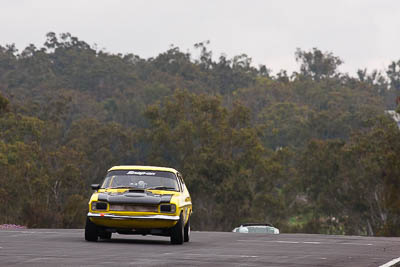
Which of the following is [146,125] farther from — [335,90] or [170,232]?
[170,232]

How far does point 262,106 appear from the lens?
454 feet

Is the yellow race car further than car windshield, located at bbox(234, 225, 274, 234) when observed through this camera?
No

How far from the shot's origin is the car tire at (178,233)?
726 inches

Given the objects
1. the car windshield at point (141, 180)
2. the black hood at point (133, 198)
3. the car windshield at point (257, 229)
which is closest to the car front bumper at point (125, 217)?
the black hood at point (133, 198)

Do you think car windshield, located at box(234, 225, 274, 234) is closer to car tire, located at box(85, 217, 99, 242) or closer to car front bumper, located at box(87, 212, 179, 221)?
car tire, located at box(85, 217, 99, 242)

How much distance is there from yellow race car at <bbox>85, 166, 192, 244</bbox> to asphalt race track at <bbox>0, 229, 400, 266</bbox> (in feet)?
0.98

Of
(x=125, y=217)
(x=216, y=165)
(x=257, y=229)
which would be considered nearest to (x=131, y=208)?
(x=125, y=217)

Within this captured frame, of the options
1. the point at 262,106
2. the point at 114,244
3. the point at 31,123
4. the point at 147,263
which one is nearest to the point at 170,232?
the point at 114,244

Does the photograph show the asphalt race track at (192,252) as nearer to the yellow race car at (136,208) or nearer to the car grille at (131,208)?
the yellow race car at (136,208)

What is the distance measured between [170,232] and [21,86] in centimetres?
12278

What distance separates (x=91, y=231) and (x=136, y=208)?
116cm

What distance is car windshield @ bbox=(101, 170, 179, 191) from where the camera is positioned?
18.9 metres

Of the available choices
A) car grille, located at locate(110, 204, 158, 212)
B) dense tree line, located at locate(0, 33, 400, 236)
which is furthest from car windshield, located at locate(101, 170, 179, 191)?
dense tree line, located at locate(0, 33, 400, 236)

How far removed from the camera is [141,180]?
19.0m
